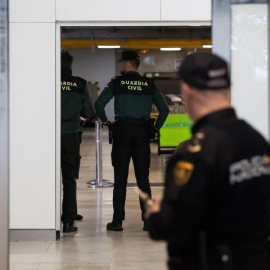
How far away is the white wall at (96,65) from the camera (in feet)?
62.0

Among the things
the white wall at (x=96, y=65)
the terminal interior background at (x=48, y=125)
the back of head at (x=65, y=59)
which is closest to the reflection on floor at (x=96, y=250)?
the terminal interior background at (x=48, y=125)

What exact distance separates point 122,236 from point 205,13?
2147mm

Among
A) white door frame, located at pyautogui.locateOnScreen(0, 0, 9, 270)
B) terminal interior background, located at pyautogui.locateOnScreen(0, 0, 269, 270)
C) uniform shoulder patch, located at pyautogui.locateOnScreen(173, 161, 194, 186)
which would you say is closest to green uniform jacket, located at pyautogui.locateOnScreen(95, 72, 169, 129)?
terminal interior background, located at pyautogui.locateOnScreen(0, 0, 269, 270)

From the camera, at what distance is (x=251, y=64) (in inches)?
102

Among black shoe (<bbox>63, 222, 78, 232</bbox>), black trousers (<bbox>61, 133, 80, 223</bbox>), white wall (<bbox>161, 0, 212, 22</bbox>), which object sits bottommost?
black shoe (<bbox>63, 222, 78, 232</bbox>)

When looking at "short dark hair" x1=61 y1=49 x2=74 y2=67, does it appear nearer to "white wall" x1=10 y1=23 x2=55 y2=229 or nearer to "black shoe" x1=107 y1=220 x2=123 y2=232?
"white wall" x1=10 y1=23 x2=55 y2=229

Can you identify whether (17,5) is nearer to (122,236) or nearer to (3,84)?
(3,84)

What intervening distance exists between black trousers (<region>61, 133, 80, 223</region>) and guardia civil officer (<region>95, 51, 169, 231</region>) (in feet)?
1.20

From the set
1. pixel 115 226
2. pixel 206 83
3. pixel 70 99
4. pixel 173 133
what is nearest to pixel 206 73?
pixel 206 83

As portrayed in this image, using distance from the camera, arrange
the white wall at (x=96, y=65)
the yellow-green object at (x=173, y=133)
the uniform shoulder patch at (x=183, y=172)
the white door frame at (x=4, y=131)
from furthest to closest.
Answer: the white wall at (x=96, y=65) < the yellow-green object at (x=173, y=133) < the white door frame at (x=4, y=131) < the uniform shoulder patch at (x=183, y=172)

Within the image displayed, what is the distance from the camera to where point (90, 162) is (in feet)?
30.9

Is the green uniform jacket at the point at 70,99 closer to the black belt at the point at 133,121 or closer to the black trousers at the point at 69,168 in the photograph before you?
the black trousers at the point at 69,168

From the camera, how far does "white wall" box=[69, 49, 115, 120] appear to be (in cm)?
1889

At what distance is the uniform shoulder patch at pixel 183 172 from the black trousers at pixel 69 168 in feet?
10.1
